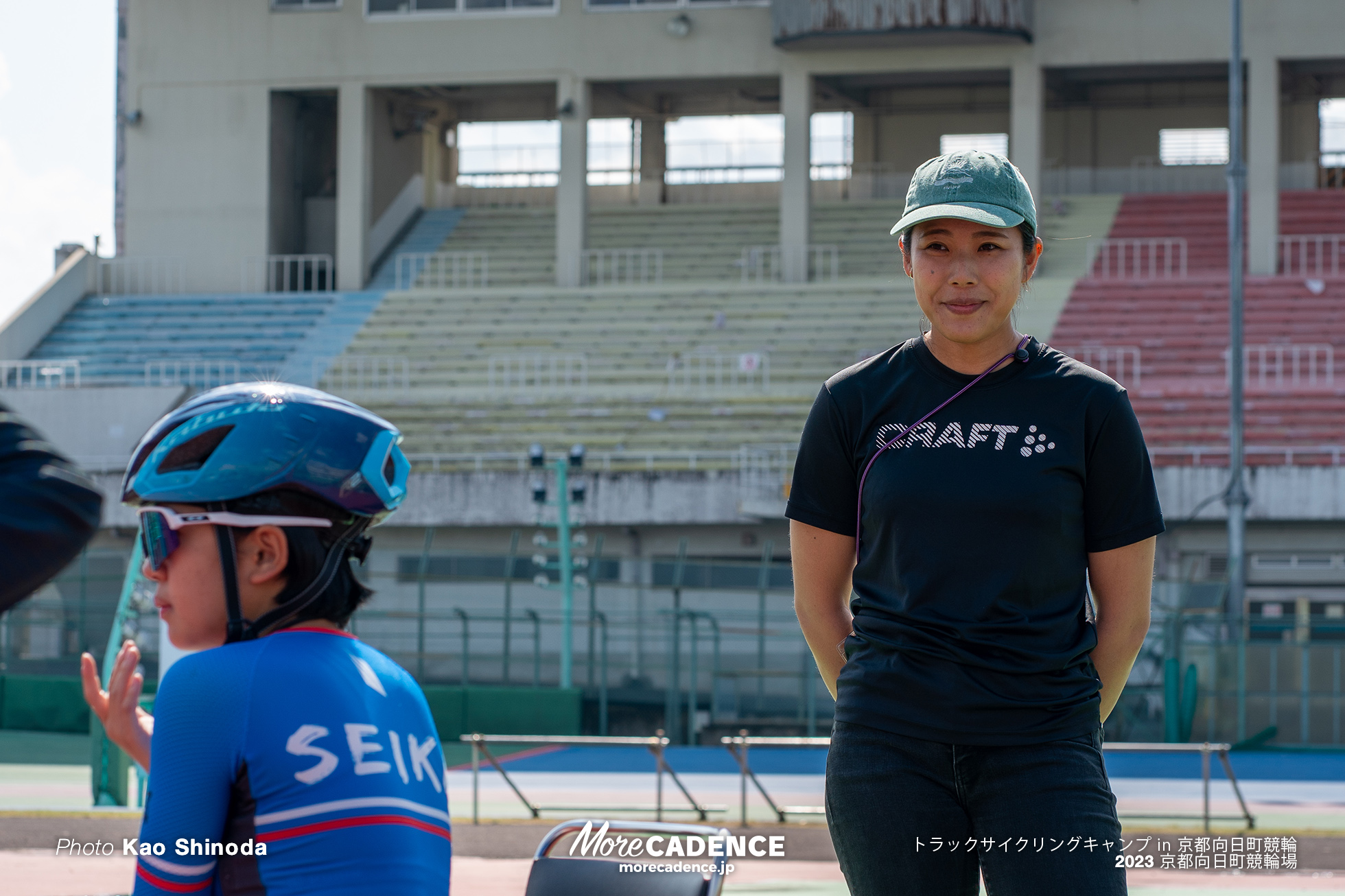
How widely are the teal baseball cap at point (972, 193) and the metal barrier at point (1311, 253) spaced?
33.0m

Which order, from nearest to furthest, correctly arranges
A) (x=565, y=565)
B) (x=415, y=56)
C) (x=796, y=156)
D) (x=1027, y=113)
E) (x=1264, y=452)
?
1. (x=565, y=565)
2. (x=1264, y=452)
3. (x=1027, y=113)
4. (x=796, y=156)
5. (x=415, y=56)

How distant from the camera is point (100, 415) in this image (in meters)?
29.8

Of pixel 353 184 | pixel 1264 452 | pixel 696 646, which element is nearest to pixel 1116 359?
pixel 1264 452

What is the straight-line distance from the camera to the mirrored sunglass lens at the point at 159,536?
8.50 ft

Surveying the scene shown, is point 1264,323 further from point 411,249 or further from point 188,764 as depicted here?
point 188,764

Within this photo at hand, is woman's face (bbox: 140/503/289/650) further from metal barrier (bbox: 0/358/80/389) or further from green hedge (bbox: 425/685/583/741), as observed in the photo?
metal barrier (bbox: 0/358/80/389)

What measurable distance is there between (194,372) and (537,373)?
6.86 meters

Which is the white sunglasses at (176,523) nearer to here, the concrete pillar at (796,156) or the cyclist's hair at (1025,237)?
the cyclist's hair at (1025,237)

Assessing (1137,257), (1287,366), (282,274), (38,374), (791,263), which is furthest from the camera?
(282,274)

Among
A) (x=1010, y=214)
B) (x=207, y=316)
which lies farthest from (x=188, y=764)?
(x=207, y=316)

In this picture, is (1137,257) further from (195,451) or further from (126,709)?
(195,451)

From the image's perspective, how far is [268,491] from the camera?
8.45 ft

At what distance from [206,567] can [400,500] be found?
32cm

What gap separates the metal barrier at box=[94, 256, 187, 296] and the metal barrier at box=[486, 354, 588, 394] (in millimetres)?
10246
